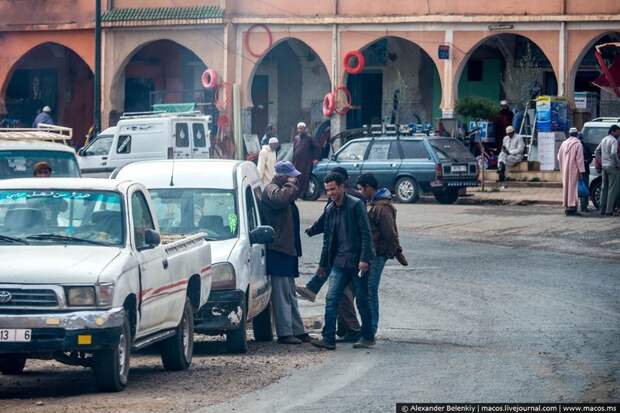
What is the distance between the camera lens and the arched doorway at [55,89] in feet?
161

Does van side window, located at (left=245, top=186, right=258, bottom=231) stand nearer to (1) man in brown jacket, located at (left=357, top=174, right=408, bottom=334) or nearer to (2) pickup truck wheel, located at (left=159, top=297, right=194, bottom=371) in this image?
(1) man in brown jacket, located at (left=357, top=174, right=408, bottom=334)

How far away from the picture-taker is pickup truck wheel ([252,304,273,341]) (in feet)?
49.9

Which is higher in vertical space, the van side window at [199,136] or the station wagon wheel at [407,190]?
the van side window at [199,136]

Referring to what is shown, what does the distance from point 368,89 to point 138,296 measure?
3450 cm

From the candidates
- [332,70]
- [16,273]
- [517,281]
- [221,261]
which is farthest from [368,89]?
[16,273]

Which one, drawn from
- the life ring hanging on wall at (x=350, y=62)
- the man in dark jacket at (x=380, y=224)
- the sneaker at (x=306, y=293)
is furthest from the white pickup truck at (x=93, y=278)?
the life ring hanging on wall at (x=350, y=62)

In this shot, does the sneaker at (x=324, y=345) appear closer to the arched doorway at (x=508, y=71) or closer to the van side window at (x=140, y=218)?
the van side window at (x=140, y=218)

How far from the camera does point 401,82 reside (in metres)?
43.3

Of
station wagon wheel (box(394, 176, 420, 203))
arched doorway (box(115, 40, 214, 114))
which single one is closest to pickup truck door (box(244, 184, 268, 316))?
station wagon wheel (box(394, 176, 420, 203))

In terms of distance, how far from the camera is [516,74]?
42.0m

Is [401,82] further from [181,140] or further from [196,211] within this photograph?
[196,211]

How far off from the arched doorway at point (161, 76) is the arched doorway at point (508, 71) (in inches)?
351

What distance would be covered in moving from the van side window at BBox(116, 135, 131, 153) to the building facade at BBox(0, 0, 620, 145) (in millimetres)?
8412

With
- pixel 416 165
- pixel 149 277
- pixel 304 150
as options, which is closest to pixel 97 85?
pixel 304 150
